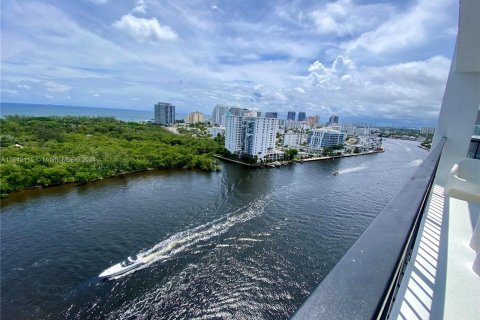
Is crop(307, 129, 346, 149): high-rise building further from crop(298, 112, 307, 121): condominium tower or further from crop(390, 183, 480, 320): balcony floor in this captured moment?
crop(298, 112, 307, 121): condominium tower

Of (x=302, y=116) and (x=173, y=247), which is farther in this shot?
(x=302, y=116)

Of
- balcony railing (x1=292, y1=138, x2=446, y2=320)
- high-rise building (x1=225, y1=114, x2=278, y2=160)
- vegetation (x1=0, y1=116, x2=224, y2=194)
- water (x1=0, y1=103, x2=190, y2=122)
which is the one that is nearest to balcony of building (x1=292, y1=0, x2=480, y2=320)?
balcony railing (x1=292, y1=138, x2=446, y2=320)

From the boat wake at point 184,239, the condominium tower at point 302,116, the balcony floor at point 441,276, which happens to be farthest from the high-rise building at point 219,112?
the balcony floor at point 441,276

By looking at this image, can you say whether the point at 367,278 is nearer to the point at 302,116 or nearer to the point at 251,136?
the point at 251,136

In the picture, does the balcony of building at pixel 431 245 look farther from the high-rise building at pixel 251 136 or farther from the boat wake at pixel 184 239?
the high-rise building at pixel 251 136

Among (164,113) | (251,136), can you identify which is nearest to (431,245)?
(251,136)
